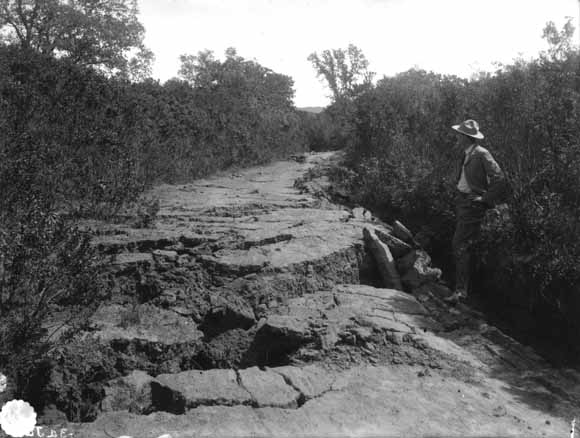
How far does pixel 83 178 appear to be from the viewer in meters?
7.59

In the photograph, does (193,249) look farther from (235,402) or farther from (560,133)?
(560,133)

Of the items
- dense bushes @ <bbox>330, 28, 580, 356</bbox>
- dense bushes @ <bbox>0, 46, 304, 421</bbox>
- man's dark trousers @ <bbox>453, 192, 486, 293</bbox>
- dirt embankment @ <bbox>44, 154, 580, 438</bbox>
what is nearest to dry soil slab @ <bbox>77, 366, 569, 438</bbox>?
dirt embankment @ <bbox>44, 154, 580, 438</bbox>

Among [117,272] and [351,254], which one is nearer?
[117,272]

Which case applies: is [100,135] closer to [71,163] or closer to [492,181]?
[71,163]

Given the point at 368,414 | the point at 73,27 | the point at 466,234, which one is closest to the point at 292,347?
the point at 368,414

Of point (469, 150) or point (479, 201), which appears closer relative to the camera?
point (479, 201)

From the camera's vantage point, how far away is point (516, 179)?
6.04m

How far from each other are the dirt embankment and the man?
0.40 m

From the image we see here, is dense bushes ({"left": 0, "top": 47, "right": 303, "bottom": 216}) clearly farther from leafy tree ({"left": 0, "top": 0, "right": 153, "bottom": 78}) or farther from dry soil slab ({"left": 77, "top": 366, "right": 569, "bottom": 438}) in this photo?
leafy tree ({"left": 0, "top": 0, "right": 153, "bottom": 78})

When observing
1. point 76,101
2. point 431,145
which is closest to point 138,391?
point 76,101

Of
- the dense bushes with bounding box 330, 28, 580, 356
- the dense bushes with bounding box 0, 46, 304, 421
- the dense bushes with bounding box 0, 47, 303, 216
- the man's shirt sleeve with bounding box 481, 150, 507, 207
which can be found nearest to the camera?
the dense bushes with bounding box 0, 46, 304, 421

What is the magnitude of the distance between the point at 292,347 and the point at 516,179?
329cm

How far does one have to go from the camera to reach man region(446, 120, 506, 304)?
19.3ft

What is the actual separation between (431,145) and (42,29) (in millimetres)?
21146
